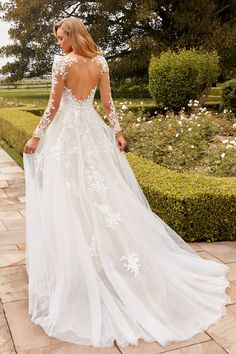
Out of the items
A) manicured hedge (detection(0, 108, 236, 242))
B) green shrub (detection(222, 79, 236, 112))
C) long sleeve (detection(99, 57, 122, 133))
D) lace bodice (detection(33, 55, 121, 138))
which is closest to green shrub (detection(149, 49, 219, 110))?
green shrub (detection(222, 79, 236, 112))

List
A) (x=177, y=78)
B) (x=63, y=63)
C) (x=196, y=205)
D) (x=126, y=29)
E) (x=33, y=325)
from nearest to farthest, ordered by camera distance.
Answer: (x=33, y=325), (x=63, y=63), (x=196, y=205), (x=177, y=78), (x=126, y=29)

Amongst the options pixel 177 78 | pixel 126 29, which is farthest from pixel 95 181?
pixel 126 29

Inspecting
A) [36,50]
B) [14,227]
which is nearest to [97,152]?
[14,227]

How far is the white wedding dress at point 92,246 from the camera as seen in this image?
123 inches

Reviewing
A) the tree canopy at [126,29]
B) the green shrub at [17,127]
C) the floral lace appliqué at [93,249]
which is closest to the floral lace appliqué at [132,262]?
Result: the floral lace appliqué at [93,249]

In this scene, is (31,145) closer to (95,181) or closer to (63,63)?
(95,181)

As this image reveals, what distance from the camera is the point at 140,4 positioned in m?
26.0

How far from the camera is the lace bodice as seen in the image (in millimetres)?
3312

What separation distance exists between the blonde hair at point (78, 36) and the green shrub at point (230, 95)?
14523 mm

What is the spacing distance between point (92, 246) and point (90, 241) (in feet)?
0.14

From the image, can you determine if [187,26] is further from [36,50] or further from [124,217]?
[124,217]

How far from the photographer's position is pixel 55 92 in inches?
133

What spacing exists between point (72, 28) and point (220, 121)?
8.23 m

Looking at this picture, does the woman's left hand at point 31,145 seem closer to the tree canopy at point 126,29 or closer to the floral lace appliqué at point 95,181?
the floral lace appliqué at point 95,181
